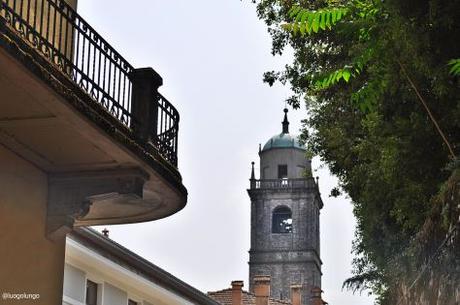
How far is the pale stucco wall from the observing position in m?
9.38

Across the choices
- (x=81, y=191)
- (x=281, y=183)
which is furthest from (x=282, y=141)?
(x=81, y=191)

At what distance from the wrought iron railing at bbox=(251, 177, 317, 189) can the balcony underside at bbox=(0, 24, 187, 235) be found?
10482 centimetres

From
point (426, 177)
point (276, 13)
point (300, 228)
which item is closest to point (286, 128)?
point (300, 228)

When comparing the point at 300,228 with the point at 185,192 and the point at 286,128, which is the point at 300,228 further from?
the point at 185,192

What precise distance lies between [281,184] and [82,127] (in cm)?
10750

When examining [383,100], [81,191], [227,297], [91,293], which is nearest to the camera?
[81,191]

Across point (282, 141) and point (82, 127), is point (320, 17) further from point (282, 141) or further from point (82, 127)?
point (282, 141)

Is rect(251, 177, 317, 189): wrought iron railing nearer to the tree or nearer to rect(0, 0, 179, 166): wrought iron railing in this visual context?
the tree

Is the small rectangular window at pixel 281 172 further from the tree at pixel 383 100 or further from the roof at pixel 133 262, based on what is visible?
the tree at pixel 383 100

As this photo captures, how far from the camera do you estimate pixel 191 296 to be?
31.0m

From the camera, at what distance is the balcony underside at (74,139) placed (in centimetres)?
793

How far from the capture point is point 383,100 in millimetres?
14227

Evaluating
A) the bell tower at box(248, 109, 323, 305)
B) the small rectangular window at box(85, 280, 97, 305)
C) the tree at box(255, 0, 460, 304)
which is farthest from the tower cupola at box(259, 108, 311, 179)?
the tree at box(255, 0, 460, 304)

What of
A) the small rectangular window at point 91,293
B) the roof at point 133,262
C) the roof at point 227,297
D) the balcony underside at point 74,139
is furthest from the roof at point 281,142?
the balcony underside at point 74,139
